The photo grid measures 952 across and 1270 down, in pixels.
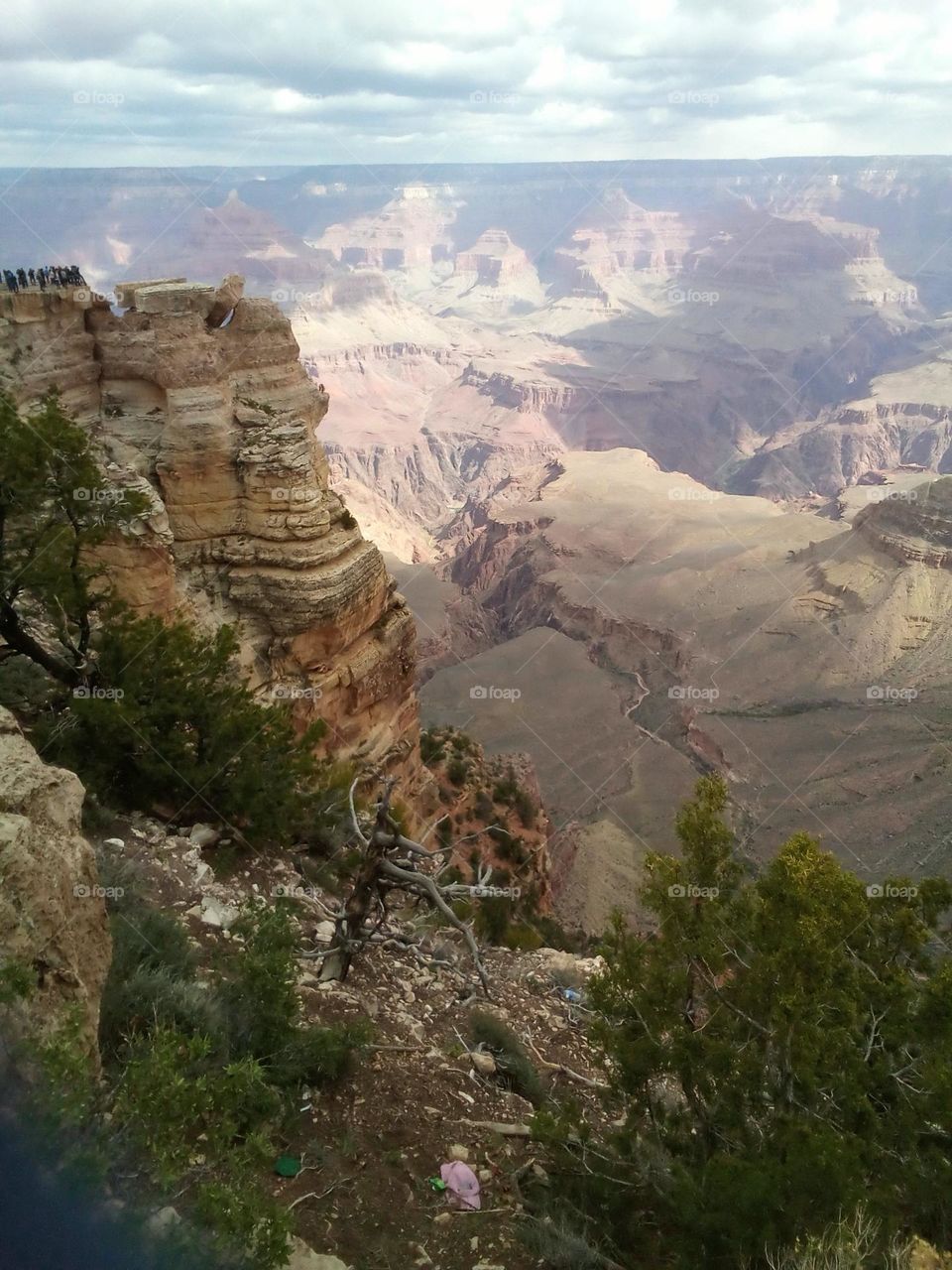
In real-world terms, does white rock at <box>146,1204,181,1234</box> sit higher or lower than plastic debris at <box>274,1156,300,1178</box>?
higher

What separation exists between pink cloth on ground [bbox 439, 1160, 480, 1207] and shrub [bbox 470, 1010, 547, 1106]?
1649 millimetres

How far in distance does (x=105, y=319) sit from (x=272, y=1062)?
40.4 ft

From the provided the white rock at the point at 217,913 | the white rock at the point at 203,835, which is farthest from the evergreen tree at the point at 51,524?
the white rock at the point at 217,913

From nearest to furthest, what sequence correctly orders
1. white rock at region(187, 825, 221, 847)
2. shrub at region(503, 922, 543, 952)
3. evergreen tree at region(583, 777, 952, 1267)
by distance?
evergreen tree at region(583, 777, 952, 1267), white rock at region(187, 825, 221, 847), shrub at region(503, 922, 543, 952)

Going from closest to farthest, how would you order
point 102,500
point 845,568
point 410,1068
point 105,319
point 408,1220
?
point 408,1220
point 410,1068
point 102,500
point 105,319
point 845,568

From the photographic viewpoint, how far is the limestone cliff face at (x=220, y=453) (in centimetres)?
1373

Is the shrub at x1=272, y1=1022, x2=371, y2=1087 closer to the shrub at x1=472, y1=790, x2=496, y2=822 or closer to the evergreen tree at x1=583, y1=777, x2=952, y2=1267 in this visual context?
the evergreen tree at x1=583, y1=777, x2=952, y2=1267

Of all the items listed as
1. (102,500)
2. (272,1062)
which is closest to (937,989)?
(272,1062)

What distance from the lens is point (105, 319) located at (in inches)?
554

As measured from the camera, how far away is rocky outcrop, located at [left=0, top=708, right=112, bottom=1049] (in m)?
3.83

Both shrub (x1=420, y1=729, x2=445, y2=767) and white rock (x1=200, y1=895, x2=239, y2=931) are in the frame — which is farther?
shrub (x1=420, y1=729, x2=445, y2=767)

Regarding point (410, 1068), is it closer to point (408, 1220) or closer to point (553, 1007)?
point (408, 1220)

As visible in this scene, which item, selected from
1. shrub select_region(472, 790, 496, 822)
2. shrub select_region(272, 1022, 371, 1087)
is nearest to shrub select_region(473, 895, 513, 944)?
shrub select_region(472, 790, 496, 822)

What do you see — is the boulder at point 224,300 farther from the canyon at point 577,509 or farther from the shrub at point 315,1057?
the shrub at point 315,1057
